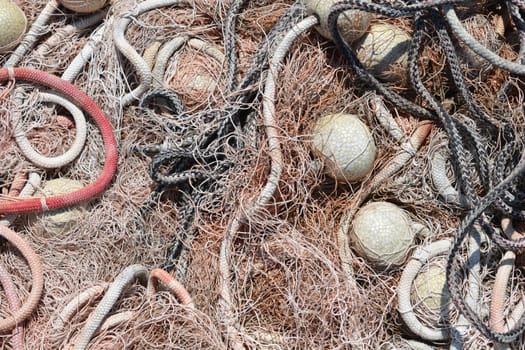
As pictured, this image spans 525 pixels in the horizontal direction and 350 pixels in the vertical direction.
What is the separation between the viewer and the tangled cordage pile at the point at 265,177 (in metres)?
2.08

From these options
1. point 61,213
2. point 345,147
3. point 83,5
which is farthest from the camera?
point 83,5

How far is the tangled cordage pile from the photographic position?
208 centimetres

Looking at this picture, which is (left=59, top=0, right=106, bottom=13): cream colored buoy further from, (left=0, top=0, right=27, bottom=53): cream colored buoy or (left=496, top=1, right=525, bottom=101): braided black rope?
(left=496, top=1, right=525, bottom=101): braided black rope

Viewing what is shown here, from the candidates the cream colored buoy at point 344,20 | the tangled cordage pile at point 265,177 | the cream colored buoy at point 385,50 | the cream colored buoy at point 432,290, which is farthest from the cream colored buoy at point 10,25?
the cream colored buoy at point 432,290

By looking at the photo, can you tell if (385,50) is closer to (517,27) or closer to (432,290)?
(517,27)

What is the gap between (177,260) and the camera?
224 cm

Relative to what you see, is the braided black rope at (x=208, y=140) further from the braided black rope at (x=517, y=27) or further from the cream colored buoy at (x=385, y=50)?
the braided black rope at (x=517, y=27)

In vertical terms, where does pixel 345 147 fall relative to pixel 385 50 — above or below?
below

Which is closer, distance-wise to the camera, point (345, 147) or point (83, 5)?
point (345, 147)

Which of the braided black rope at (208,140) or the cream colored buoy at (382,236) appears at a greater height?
the braided black rope at (208,140)

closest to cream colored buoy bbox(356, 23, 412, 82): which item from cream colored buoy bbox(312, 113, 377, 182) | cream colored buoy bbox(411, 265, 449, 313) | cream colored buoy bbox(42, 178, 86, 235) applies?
cream colored buoy bbox(312, 113, 377, 182)

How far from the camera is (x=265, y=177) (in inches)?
84.7

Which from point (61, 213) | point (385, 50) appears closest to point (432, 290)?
point (385, 50)

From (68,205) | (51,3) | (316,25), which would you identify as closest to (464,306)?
(316,25)
